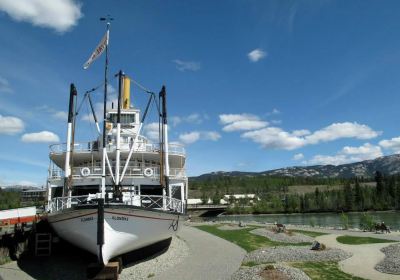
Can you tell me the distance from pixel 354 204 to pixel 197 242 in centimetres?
9648

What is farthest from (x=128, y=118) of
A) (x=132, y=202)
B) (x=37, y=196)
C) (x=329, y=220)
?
(x=329, y=220)

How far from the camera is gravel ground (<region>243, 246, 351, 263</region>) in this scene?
63.4ft

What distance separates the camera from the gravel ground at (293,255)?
19.3m

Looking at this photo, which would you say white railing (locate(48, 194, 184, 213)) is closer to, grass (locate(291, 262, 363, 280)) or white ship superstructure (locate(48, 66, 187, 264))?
white ship superstructure (locate(48, 66, 187, 264))

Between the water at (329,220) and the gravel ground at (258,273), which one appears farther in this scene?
the water at (329,220)

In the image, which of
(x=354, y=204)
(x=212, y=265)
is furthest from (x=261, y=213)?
(x=212, y=265)

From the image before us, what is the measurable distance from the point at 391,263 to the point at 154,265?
10.5 m

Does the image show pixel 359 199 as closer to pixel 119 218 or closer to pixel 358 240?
pixel 358 240

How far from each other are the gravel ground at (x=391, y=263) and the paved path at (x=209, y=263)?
19.9ft

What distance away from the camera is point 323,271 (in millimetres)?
16594

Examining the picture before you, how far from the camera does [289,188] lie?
198m

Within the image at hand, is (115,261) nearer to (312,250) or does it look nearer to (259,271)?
(259,271)

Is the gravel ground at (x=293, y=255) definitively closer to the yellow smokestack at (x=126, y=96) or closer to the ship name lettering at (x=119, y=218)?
the ship name lettering at (x=119, y=218)

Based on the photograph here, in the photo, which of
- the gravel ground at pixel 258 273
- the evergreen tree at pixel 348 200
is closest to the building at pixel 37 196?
the gravel ground at pixel 258 273
